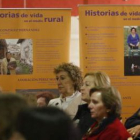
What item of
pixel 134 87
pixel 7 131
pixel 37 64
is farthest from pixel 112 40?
pixel 7 131

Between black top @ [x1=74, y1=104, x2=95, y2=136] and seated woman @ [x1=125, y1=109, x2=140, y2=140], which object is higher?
black top @ [x1=74, y1=104, x2=95, y2=136]

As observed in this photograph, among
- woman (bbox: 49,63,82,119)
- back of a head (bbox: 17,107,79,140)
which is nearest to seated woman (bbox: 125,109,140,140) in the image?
woman (bbox: 49,63,82,119)

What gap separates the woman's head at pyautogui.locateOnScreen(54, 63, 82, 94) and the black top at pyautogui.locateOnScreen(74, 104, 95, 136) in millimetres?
617

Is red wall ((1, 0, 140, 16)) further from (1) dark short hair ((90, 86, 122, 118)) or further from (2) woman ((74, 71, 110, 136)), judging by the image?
(1) dark short hair ((90, 86, 122, 118))

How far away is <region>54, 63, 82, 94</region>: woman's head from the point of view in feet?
14.5

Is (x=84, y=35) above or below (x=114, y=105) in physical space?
above

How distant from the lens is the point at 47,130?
103cm

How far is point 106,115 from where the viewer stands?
125 inches

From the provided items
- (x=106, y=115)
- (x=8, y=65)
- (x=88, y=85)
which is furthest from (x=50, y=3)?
(x=106, y=115)

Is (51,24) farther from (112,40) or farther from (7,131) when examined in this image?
(7,131)

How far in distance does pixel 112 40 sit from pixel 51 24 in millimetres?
917

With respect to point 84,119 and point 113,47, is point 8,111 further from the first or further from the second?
point 113,47

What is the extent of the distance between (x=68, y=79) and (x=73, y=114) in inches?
16.7

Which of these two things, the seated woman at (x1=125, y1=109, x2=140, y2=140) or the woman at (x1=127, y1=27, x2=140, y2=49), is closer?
the seated woman at (x1=125, y1=109, x2=140, y2=140)
